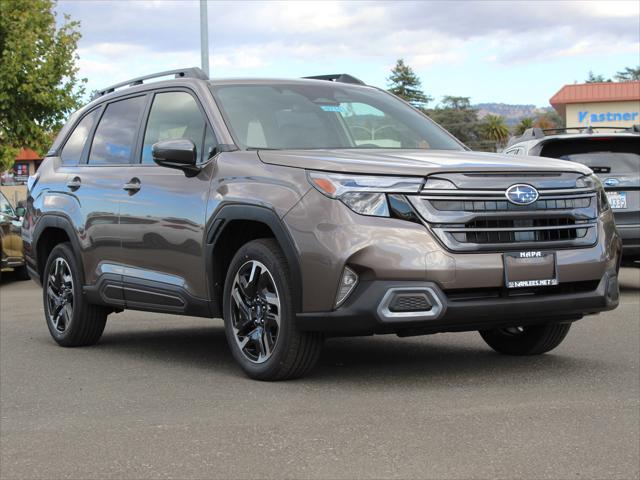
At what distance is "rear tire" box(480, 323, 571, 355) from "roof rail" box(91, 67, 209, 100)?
2631 millimetres

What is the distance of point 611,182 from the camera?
1253 cm

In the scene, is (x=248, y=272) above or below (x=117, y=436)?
above

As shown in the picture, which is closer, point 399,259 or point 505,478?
point 505,478

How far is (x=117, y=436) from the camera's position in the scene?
5.48 m

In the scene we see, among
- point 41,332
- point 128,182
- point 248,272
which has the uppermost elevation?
point 128,182

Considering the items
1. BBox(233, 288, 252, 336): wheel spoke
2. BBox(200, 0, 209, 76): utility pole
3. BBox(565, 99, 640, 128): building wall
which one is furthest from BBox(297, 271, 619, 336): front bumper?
BBox(565, 99, 640, 128): building wall

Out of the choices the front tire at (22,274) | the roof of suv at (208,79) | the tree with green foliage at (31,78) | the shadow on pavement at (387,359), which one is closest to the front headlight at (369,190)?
the shadow on pavement at (387,359)

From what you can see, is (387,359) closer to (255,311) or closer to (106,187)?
(255,311)

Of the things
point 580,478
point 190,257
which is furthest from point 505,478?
point 190,257

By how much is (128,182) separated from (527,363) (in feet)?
9.66

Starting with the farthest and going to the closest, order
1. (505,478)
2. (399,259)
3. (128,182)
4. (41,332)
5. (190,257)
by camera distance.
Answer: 1. (41,332)
2. (128,182)
3. (190,257)
4. (399,259)
5. (505,478)

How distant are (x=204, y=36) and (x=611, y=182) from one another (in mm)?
12178

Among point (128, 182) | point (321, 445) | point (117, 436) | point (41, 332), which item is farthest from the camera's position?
point (41, 332)

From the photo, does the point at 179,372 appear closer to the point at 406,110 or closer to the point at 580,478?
the point at 406,110
